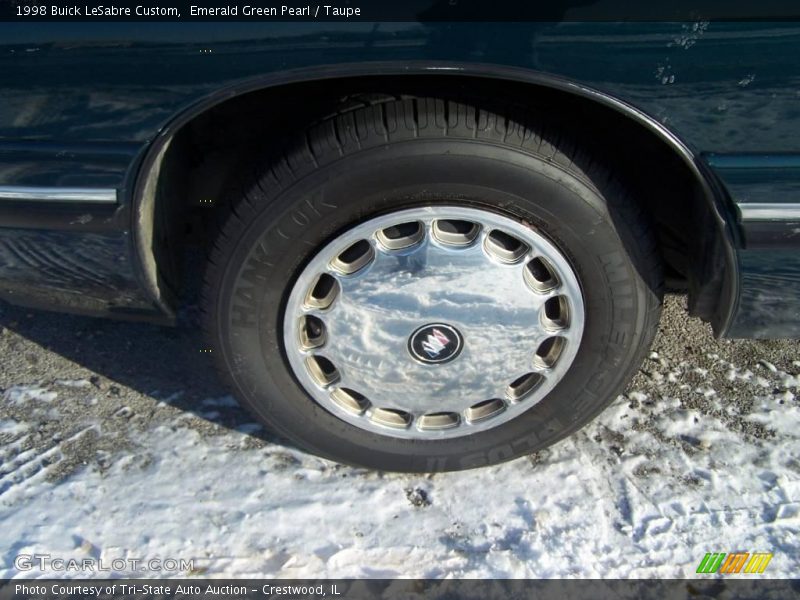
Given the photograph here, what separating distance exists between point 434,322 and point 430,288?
0.10 meters

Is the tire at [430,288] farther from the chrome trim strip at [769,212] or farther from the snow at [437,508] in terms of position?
the chrome trim strip at [769,212]

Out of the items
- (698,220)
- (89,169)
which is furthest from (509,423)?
(89,169)

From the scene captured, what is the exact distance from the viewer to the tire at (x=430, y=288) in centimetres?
184

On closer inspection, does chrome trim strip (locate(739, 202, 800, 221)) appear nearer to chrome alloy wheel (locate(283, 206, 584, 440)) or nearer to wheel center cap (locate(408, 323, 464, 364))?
chrome alloy wheel (locate(283, 206, 584, 440))

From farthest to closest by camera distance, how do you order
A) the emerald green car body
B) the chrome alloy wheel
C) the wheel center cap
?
the wheel center cap, the chrome alloy wheel, the emerald green car body

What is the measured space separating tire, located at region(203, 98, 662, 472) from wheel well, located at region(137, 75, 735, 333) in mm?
68

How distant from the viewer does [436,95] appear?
1.85 meters

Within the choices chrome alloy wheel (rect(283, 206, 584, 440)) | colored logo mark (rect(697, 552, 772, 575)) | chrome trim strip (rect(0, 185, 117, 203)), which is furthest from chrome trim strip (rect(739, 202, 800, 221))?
chrome trim strip (rect(0, 185, 117, 203))

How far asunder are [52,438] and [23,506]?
271 millimetres

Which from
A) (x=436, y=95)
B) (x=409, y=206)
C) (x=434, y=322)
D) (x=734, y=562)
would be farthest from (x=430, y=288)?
(x=734, y=562)

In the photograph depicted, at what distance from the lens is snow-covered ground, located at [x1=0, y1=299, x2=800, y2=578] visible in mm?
2070

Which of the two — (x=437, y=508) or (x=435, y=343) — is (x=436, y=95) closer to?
(x=435, y=343)

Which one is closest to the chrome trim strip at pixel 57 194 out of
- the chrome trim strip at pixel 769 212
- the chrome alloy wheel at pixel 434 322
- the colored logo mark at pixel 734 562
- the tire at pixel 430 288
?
the tire at pixel 430 288

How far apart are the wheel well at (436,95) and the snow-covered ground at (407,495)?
0.49m
